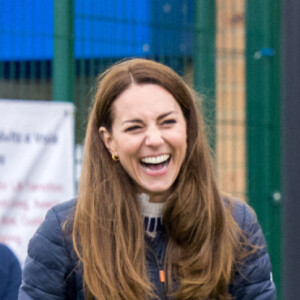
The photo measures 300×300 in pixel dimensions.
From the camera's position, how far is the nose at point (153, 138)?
6.93 ft

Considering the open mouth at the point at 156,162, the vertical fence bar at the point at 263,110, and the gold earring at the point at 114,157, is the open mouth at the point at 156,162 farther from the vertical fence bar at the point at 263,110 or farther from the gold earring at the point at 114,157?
the vertical fence bar at the point at 263,110

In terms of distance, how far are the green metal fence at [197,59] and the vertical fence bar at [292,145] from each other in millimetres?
3046

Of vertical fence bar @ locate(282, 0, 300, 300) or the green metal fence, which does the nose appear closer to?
vertical fence bar @ locate(282, 0, 300, 300)

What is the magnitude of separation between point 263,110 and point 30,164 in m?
1.54

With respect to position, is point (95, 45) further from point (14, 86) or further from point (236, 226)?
point (236, 226)

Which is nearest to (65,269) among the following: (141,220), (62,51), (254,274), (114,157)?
(141,220)

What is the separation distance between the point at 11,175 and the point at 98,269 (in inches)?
66.6

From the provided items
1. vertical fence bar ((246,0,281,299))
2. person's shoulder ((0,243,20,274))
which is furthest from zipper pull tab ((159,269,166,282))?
vertical fence bar ((246,0,281,299))

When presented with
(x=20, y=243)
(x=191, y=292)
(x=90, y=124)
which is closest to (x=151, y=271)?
(x=191, y=292)

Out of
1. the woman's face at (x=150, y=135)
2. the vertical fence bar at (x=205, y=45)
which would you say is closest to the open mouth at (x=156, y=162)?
the woman's face at (x=150, y=135)

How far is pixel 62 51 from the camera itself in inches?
155

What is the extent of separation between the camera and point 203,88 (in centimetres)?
418

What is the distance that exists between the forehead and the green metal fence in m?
1.71

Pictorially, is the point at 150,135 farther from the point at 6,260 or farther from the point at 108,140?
the point at 6,260
